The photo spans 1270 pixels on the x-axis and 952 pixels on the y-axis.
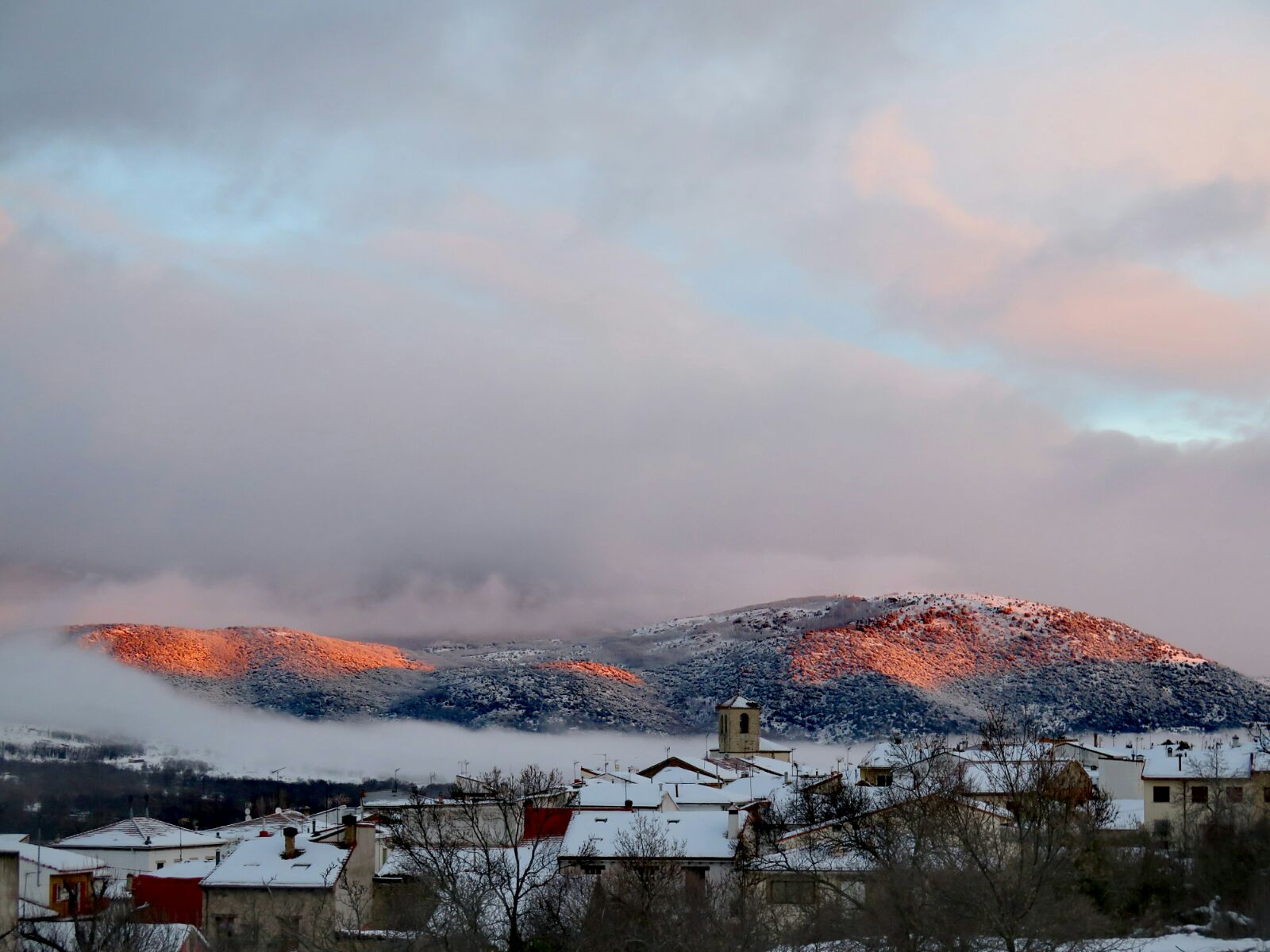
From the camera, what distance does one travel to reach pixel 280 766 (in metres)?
198

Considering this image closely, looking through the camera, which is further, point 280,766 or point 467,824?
point 280,766

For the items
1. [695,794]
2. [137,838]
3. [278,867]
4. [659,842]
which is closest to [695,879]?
[659,842]

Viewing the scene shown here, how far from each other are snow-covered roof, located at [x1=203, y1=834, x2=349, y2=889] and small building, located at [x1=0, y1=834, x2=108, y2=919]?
4.88 m

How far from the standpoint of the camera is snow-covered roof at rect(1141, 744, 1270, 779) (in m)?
87.9

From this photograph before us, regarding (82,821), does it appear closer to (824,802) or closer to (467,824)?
(467,824)

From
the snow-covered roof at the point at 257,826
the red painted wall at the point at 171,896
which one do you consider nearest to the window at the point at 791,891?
the red painted wall at the point at 171,896

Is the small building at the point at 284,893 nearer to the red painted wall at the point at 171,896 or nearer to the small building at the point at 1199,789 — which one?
the red painted wall at the point at 171,896

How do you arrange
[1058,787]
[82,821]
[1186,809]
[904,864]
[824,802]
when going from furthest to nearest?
[82,821] < [1186,809] < [824,802] < [1058,787] < [904,864]

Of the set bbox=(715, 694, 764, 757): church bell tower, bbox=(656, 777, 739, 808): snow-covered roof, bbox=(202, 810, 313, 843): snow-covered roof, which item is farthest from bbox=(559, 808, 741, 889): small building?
bbox=(715, 694, 764, 757): church bell tower

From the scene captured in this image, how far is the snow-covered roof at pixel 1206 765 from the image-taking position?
87.9 metres

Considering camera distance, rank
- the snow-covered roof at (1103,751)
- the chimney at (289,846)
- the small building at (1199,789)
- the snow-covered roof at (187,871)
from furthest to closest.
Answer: the snow-covered roof at (1103,751) → the small building at (1199,789) → the snow-covered roof at (187,871) → the chimney at (289,846)

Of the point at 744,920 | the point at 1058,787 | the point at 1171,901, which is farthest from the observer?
the point at 1171,901

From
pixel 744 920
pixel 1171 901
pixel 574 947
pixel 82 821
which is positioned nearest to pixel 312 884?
pixel 574 947

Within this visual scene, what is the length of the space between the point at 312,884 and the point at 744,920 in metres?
19.2
